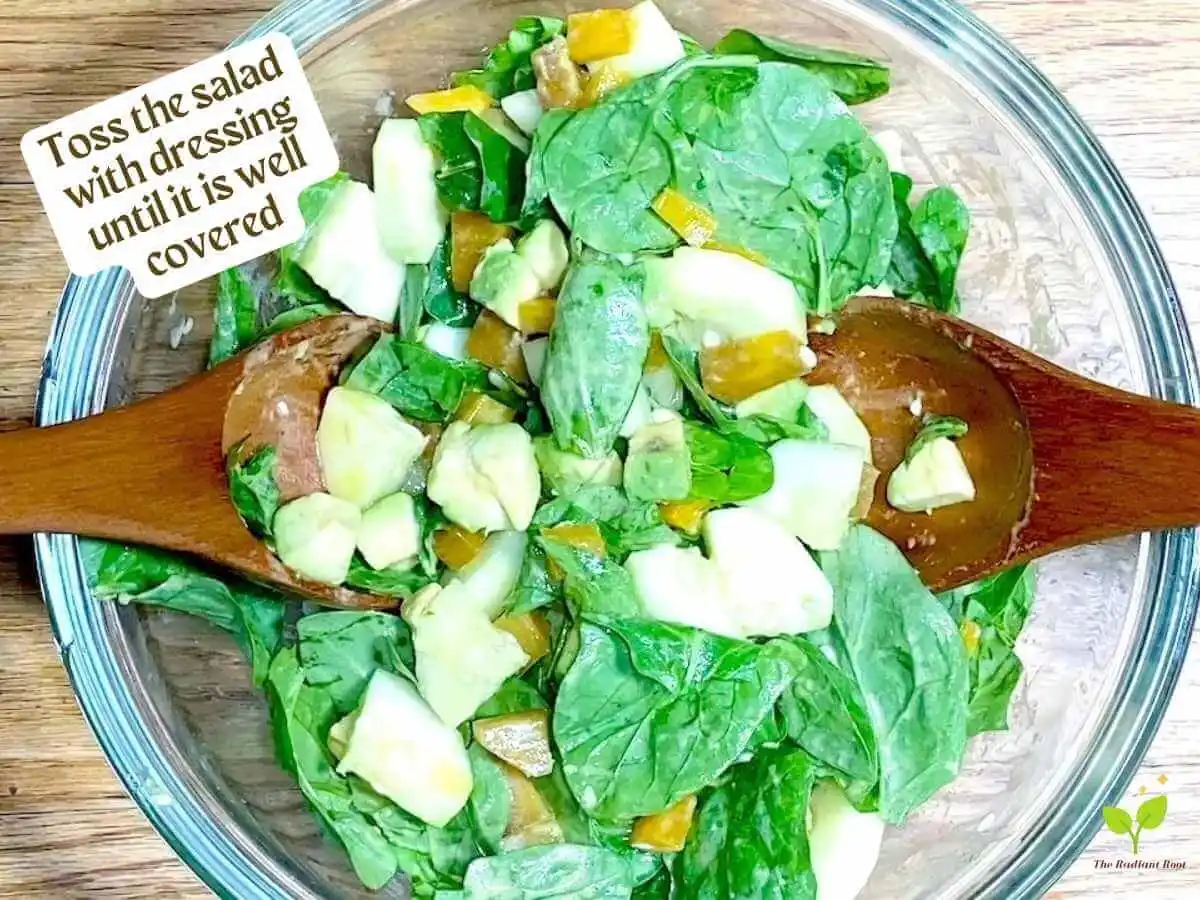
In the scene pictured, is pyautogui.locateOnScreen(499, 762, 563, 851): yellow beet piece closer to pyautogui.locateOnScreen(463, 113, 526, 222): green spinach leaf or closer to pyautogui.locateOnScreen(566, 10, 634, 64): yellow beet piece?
pyautogui.locateOnScreen(463, 113, 526, 222): green spinach leaf

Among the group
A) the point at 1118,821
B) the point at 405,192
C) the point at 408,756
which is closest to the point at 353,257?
the point at 405,192

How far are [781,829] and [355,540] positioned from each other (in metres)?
0.51

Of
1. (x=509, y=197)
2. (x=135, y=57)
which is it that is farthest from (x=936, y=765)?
(x=135, y=57)

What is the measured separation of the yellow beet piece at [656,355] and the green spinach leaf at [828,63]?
31 cm

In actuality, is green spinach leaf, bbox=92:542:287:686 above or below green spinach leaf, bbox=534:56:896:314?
below

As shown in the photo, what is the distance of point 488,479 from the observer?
1.20 m

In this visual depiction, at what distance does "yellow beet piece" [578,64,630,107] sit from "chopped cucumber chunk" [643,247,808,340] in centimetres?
17

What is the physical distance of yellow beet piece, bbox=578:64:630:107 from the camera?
1.25 metres

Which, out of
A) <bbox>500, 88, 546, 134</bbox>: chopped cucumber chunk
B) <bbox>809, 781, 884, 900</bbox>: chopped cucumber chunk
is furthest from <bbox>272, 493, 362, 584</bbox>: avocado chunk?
<bbox>809, 781, 884, 900</bbox>: chopped cucumber chunk

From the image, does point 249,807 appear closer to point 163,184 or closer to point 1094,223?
point 163,184

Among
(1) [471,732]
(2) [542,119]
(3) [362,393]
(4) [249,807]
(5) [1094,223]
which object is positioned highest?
(2) [542,119]

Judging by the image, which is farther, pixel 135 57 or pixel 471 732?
pixel 135 57

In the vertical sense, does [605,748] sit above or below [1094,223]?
below

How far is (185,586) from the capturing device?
1.28 m
